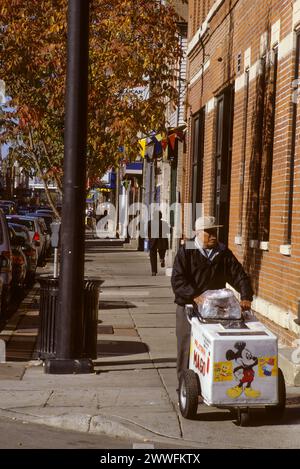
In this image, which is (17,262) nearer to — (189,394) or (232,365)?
(189,394)

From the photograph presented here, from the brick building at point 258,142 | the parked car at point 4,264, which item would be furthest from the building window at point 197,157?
the parked car at point 4,264

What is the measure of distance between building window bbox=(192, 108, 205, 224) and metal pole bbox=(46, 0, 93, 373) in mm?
12181

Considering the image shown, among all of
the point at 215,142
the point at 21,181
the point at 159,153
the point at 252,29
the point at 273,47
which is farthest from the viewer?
the point at 21,181

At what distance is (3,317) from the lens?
58.2 feet

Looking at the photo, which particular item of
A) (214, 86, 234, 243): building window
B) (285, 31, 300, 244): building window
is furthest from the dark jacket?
(214, 86, 234, 243): building window

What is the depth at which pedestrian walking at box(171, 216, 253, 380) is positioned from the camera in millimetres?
9609

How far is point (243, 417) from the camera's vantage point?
29.2 feet

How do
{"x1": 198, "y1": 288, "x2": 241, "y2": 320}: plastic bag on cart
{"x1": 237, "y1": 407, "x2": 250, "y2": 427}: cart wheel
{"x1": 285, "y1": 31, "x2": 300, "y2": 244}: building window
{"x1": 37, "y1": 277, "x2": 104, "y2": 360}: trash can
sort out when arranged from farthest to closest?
{"x1": 285, "y1": 31, "x2": 300, "y2": 244}: building window → {"x1": 37, "y1": 277, "x2": 104, "y2": 360}: trash can → {"x1": 198, "y1": 288, "x2": 241, "y2": 320}: plastic bag on cart → {"x1": 237, "y1": 407, "x2": 250, "y2": 427}: cart wheel

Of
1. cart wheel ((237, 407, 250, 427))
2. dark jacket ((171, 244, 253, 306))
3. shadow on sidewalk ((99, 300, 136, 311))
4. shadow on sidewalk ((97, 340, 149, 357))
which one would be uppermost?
dark jacket ((171, 244, 253, 306))

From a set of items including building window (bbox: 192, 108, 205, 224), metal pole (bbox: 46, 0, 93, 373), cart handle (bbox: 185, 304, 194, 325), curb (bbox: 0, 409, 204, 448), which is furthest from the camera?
building window (bbox: 192, 108, 205, 224)

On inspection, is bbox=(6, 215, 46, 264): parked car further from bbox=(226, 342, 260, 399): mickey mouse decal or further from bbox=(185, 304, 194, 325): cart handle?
bbox=(226, 342, 260, 399): mickey mouse decal

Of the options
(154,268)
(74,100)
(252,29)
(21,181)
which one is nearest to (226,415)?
(74,100)

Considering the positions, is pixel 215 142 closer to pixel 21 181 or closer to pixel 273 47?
pixel 273 47

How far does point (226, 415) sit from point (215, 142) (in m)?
11.9
